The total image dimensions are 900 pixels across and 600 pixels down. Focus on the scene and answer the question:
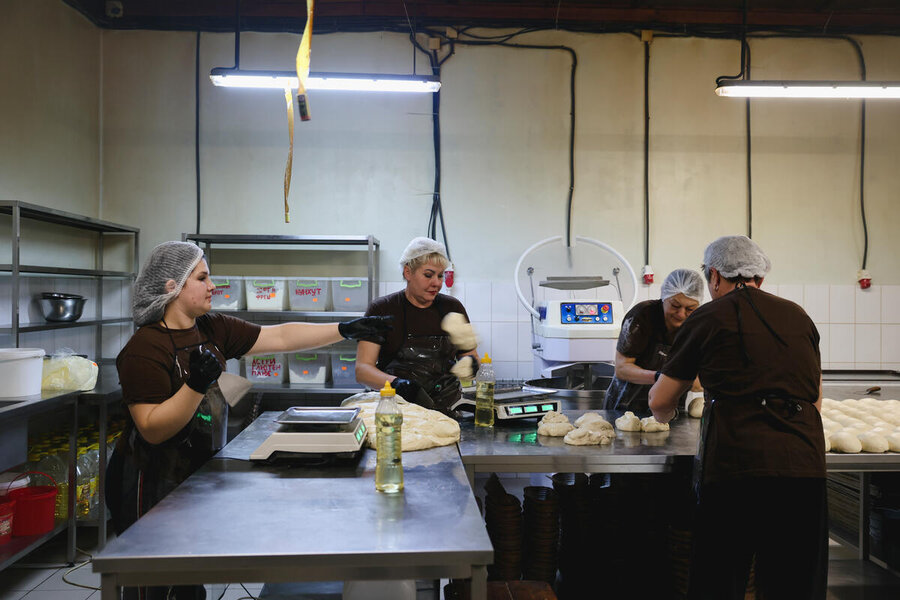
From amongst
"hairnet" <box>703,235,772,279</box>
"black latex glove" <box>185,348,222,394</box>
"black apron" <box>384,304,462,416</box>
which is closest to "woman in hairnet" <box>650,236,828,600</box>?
"hairnet" <box>703,235,772,279</box>

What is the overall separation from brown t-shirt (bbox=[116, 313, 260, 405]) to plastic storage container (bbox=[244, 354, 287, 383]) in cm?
206

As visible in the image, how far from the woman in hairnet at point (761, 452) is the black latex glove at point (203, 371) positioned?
143 cm

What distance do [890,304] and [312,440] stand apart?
4698 mm

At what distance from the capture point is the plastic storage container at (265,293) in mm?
4219

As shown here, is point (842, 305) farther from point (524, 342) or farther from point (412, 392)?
point (412, 392)

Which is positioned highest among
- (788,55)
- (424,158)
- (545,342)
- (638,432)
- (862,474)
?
(788,55)

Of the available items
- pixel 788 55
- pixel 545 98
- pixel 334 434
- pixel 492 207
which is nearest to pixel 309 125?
pixel 492 207

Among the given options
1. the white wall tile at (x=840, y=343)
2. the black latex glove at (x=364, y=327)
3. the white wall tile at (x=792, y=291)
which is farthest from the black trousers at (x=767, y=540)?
the white wall tile at (x=840, y=343)

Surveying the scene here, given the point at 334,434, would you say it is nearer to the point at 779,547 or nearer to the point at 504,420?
the point at 504,420

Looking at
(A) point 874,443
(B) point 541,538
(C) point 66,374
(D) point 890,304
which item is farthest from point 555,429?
(D) point 890,304

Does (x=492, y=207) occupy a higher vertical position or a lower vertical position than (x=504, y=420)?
higher

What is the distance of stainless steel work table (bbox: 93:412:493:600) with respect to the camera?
128cm

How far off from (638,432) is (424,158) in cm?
284

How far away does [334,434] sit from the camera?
6.38 feet
